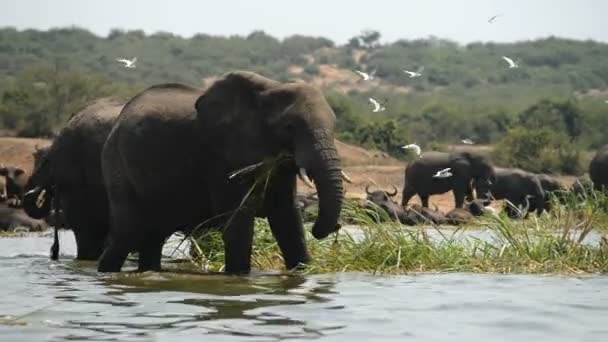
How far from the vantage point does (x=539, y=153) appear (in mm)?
45531

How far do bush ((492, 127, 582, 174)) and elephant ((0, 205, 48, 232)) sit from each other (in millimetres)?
23951

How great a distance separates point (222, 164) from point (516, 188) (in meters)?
23.4

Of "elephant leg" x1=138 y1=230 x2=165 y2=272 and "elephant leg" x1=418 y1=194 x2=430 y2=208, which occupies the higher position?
"elephant leg" x1=418 y1=194 x2=430 y2=208

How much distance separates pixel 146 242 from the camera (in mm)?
13992

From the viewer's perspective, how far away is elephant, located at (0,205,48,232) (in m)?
23.6

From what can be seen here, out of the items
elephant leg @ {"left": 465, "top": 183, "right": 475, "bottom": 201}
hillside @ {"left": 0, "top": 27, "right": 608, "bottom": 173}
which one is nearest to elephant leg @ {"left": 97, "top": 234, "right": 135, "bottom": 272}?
elephant leg @ {"left": 465, "top": 183, "right": 475, "bottom": 201}

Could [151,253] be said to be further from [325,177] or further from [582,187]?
[582,187]

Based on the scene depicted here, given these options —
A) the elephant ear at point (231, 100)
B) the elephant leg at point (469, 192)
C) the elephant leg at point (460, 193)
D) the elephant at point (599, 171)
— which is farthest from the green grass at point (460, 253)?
the elephant leg at point (469, 192)

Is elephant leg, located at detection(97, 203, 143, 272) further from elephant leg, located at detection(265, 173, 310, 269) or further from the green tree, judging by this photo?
the green tree

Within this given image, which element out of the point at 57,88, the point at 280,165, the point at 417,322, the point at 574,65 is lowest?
the point at 417,322

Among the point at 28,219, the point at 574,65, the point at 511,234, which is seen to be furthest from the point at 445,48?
the point at 511,234

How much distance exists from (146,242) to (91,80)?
34.6 metres

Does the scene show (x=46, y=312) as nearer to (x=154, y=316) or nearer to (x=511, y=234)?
(x=154, y=316)

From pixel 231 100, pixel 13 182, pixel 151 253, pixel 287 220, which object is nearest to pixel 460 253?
pixel 287 220
